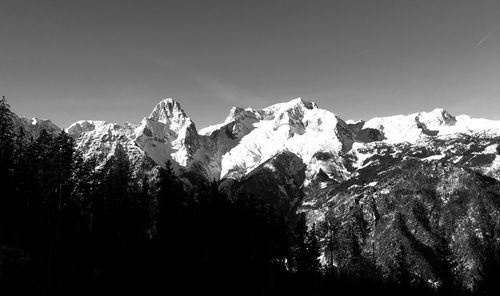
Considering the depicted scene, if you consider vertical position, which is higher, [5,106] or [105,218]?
[5,106]

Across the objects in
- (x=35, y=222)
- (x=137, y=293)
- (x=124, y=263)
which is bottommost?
(x=137, y=293)

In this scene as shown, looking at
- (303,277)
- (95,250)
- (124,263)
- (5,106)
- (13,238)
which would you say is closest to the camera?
(13,238)

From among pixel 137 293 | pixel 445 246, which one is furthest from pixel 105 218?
pixel 445 246

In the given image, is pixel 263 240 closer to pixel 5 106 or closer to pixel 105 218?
pixel 105 218

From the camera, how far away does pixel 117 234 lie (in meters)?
69.8

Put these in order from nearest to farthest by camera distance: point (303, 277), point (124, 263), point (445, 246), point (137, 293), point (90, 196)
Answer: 1. point (137, 293)
2. point (124, 263)
3. point (90, 196)
4. point (445, 246)
5. point (303, 277)

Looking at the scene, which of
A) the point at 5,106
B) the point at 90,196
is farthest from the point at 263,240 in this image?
the point at 5,106

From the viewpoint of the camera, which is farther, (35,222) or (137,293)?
(35,222)

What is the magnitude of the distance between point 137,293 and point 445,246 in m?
55.9

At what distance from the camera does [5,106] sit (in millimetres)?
65000

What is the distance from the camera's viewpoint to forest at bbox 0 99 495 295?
47.3m

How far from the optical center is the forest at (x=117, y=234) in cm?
4728

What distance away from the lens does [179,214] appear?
65750 millimetres

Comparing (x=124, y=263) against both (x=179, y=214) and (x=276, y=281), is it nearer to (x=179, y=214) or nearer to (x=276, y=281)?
(x=179, y=214)
